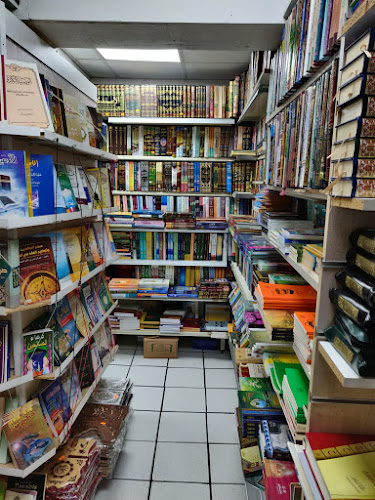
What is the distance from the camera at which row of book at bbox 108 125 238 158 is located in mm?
3596

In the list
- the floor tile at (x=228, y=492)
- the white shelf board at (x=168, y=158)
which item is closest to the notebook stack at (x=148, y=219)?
the white shelf board at (x=168, y=158)

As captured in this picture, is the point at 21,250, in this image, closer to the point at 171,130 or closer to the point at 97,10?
the point at 97,10

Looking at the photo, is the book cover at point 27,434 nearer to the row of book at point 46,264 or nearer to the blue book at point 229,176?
the row of book at point 46,264

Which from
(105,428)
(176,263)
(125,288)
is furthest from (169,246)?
(105,428)

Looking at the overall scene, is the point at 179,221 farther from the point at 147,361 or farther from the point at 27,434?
the point at 27,434

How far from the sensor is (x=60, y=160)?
1.98 metres

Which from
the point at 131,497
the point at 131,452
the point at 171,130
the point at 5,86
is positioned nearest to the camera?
the point at 5,86

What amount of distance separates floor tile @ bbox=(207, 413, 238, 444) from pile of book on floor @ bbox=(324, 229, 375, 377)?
5.51 ft

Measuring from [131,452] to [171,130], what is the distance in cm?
285

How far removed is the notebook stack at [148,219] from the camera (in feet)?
11.5

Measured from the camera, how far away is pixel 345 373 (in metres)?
0.81

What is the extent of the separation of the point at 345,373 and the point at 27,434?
52.9 inches

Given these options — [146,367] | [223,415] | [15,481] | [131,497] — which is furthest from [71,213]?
[146,367]

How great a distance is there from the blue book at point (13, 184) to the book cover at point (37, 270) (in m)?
0.17
